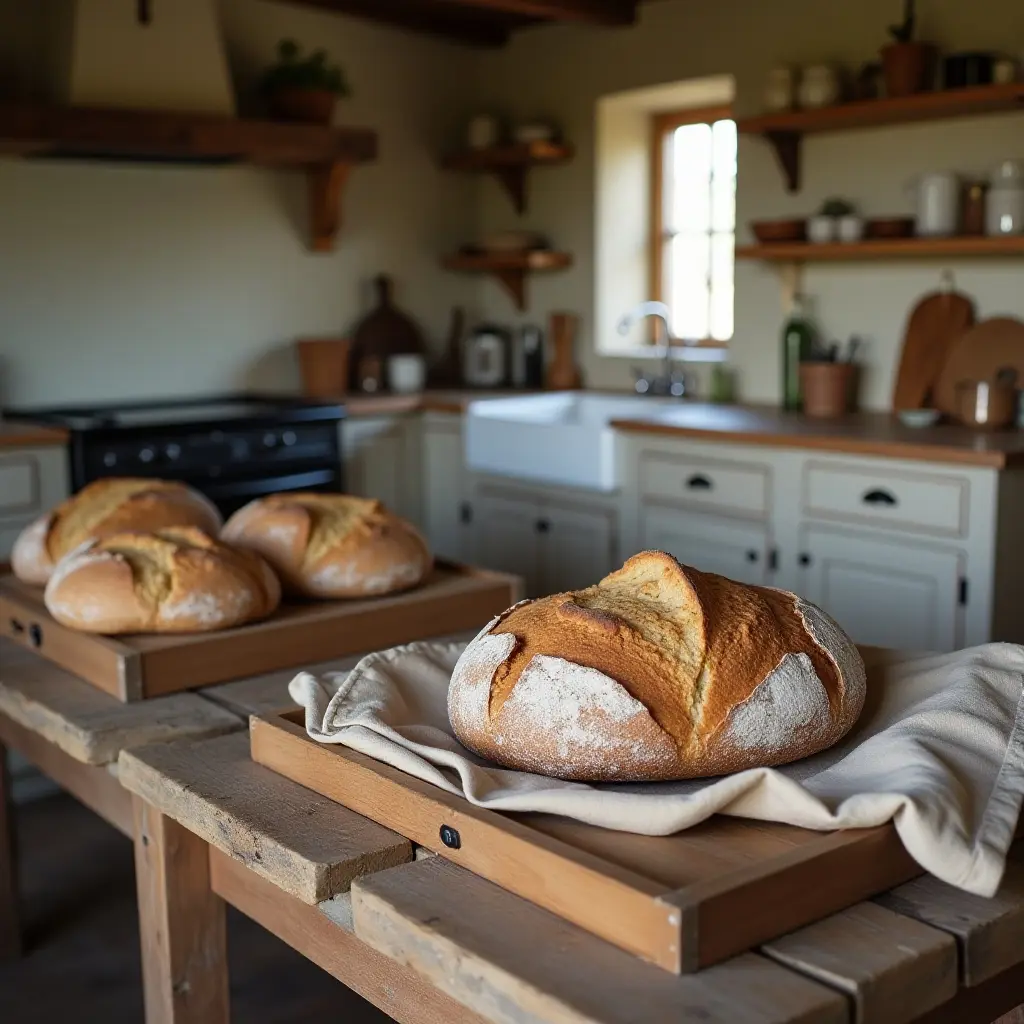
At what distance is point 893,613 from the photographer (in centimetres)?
307

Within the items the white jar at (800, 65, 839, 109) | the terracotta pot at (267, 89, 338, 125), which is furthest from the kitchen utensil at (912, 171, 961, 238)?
the terracotta pot at (267, 89, 338, 125)

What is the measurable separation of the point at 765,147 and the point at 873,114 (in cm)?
56

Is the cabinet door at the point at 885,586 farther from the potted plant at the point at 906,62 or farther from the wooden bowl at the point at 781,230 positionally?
the potted plant at the point at 906,62

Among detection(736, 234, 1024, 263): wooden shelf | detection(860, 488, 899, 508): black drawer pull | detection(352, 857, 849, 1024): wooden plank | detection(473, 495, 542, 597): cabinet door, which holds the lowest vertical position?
detection(473, 495, 542, 597): cabinet door

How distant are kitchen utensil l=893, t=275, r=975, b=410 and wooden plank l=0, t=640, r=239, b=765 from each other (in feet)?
9.14

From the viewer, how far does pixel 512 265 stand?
186 inches

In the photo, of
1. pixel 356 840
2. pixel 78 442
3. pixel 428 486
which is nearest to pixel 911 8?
pixel 428 486

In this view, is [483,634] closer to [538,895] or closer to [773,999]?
[538,895]

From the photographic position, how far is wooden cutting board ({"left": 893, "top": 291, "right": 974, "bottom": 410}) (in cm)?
359

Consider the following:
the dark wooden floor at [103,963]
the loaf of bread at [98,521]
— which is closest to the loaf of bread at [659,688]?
the loaf of bread at [98,521]

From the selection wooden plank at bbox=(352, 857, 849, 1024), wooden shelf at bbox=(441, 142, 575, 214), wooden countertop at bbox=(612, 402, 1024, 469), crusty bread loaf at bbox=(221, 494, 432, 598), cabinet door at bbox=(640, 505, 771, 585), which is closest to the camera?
wooden plank at bbox=(352, 857, 849, 1024)

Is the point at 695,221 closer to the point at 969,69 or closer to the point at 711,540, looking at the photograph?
the point at 969,69

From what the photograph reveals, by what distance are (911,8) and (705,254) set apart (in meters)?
1.17

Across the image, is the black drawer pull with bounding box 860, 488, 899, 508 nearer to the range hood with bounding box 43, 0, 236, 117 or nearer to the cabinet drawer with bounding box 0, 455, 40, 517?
the cabinet drawer with bounding box 0, 455, 40, 517
